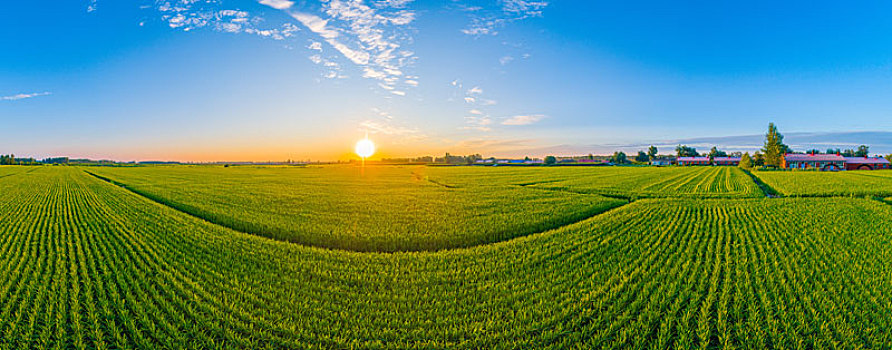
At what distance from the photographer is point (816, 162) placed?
105562 mm

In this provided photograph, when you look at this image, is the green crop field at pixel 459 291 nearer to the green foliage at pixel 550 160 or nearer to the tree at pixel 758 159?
the tree at pixel 758 159

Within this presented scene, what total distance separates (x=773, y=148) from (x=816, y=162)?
11.3 m

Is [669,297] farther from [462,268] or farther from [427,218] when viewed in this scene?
[427,218]

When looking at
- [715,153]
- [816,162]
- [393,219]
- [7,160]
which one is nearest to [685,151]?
[715,153]

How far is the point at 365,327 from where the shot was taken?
241 inches

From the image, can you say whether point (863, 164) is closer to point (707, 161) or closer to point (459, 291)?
point (707, 161)

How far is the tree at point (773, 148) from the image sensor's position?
111900mm

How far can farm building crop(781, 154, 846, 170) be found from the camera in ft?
339

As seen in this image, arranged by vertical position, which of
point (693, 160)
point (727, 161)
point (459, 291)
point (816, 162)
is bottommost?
point (459, 291)

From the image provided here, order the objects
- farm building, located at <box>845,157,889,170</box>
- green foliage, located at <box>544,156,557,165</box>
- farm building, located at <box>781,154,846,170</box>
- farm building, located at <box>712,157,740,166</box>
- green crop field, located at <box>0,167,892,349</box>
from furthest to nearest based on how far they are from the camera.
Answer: green foliage, located at <box>544,156,557,165</box> → farm building, located at <box>712,157,740,166</box> → farm building, located at <box>845,157,889,170</box> → farm building, located at <box>781,154,846,170</box> → green crop field, located at <box>0,167,892,349</box>

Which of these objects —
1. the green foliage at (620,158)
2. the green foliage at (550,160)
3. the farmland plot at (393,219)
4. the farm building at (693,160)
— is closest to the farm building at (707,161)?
the farm building at (693,160)

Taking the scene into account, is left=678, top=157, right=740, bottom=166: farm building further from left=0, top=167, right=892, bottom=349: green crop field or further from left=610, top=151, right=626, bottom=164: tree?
left=0, top=167, right=892, bottom=349: green crop field

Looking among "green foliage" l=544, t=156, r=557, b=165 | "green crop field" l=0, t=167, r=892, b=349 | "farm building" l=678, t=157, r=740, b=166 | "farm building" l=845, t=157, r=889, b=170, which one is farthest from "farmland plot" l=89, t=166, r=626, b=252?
"farm building" l=678, t=157, r=740, b=166

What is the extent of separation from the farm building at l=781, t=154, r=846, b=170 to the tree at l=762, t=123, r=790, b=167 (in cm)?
184
